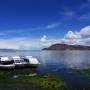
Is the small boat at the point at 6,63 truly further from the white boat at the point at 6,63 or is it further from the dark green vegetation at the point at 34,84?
the dark green vegetation at the point at 34,84

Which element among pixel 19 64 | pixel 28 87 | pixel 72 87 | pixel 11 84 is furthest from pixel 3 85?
pixel 19 64

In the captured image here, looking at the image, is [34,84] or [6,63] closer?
[34,84]

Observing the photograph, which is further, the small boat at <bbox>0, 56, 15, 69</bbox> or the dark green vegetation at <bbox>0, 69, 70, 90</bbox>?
the small boat at <bbox>0, 56, 15, 69</bbox>

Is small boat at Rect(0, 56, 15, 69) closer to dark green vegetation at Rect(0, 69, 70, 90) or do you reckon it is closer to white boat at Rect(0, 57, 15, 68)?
white boat at Rect(0, 57, 15, 68)

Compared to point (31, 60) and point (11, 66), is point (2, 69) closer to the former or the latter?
point (11, 66)

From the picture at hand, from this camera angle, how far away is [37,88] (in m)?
51.5

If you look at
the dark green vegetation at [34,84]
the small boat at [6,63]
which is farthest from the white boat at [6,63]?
the dark green vegetation at [34,84]

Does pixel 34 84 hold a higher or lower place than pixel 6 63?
lower

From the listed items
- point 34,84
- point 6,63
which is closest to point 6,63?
point 6,63

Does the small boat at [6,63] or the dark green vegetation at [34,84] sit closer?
the dark green vegetation at [34,84]

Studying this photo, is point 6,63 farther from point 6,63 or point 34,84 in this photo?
point 34,84

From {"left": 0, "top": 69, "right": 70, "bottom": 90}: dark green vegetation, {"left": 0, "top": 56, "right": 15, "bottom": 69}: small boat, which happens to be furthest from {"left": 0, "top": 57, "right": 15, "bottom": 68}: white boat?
{"left": 0, "top": 69, "right": 70, "bottom": 90}: dark green vegetation

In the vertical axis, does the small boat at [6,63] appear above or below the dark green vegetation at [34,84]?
above

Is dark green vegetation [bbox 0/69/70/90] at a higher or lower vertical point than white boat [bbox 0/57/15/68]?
lower
